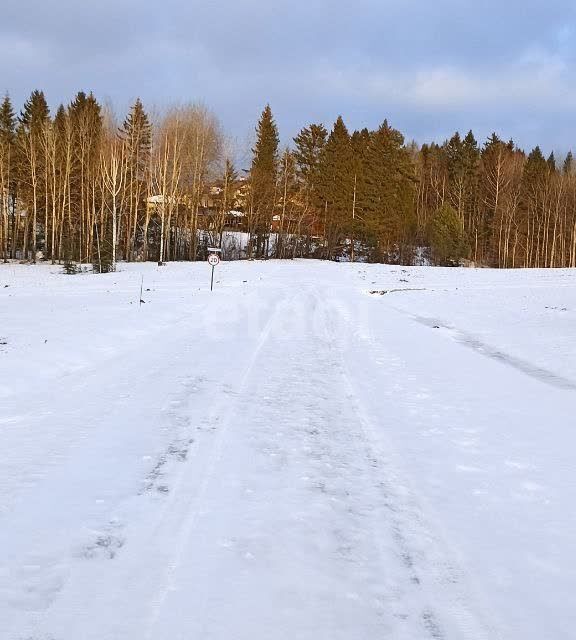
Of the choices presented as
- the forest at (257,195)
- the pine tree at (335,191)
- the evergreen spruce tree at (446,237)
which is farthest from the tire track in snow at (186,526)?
the evergreen spruce tree at (446,237)

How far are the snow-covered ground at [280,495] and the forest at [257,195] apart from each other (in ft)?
100

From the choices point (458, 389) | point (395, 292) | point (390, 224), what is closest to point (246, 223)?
point (390, 224)

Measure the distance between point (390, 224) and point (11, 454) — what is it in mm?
56500

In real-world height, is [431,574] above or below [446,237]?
below

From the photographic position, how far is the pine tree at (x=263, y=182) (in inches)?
1991

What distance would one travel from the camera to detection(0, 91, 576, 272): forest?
43500mm

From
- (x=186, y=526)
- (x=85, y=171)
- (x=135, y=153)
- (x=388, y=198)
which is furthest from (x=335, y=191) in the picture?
(x=186, y=526)

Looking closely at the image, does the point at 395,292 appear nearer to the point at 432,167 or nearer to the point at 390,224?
the point at 390,224

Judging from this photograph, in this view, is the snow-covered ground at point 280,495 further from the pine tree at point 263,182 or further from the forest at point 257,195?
the pine tree at point 263,182

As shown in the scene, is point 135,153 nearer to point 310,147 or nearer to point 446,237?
point 310,147

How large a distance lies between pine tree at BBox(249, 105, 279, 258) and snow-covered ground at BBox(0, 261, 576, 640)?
4288 centimetres

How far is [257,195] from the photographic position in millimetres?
50719

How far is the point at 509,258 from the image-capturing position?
218 feet

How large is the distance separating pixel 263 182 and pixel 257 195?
55.3 inches
